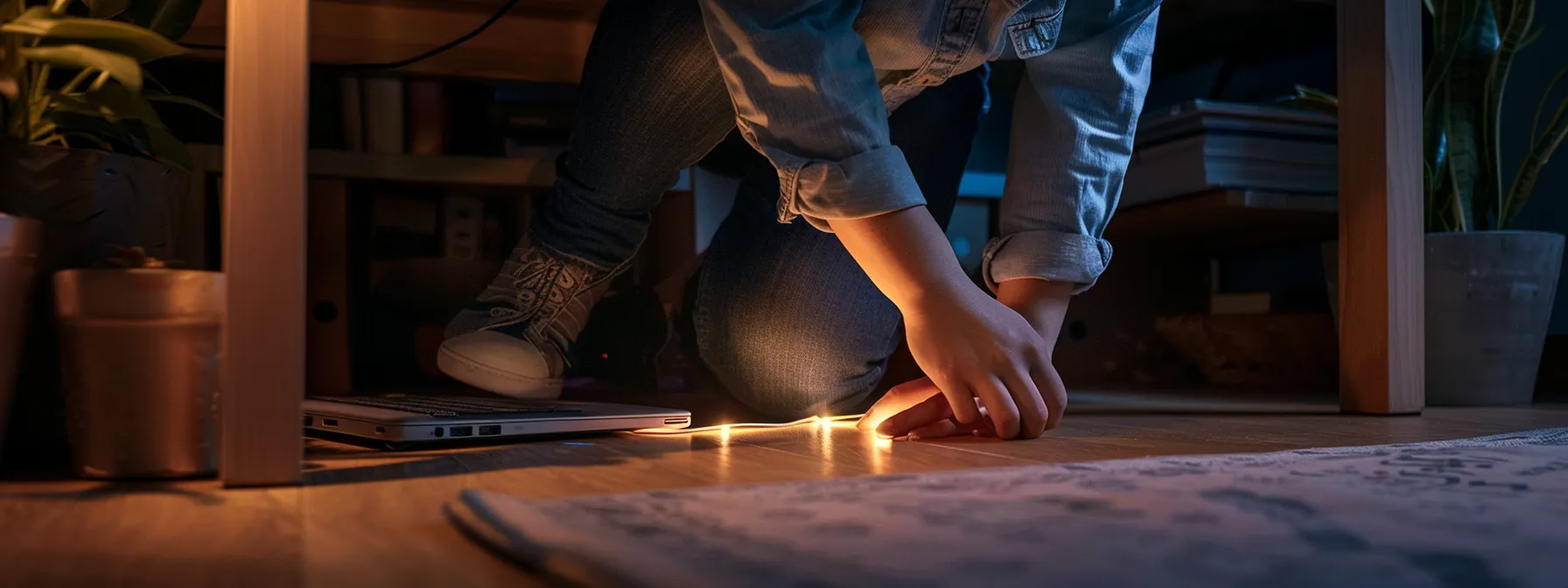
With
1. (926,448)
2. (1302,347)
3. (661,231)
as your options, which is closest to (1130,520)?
(926,448)

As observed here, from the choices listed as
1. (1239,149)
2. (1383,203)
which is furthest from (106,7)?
(1239,149)

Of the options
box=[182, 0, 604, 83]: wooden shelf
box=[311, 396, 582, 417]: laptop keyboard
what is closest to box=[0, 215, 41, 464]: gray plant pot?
box=[311, 396, 582, 417]: laptop keyboard

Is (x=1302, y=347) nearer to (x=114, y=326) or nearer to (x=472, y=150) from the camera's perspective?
(x=472, y=150)

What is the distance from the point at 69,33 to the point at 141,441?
22cm

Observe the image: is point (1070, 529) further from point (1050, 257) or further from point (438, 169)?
point (438, 169)

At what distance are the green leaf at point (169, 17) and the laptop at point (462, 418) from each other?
28cm

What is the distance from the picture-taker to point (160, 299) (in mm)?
573

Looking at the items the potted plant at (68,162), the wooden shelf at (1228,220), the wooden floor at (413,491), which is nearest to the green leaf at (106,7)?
the potted plant at (68,162)

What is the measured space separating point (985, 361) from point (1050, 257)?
183mm

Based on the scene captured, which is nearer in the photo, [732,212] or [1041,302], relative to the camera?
[1041,302]

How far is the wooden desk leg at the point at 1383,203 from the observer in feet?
3.91

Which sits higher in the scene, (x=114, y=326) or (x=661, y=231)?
(x=661, y=231)

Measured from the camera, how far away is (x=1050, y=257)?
0.86 meters

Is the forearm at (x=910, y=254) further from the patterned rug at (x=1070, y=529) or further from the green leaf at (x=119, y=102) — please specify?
the green leaf at (x=119, y=102)
